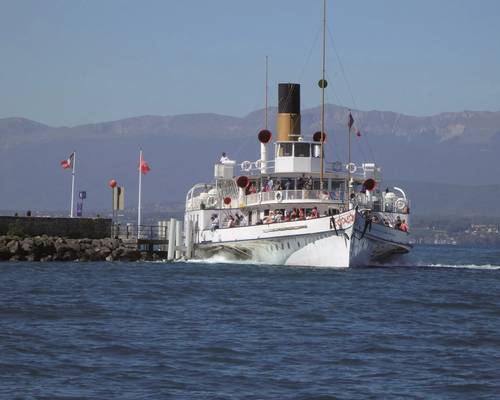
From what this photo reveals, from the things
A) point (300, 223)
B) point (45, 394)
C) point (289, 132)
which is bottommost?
point (45, 394)

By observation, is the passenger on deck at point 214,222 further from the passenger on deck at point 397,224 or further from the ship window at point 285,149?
the passenger on deck at point 397,224

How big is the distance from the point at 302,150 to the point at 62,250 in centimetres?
1329

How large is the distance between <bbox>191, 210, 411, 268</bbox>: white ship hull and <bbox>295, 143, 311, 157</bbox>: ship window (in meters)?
4.58

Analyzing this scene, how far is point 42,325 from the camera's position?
3628 centimetres

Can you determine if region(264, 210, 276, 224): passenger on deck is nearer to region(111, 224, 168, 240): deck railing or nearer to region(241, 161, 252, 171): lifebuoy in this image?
region(241, 161, 252, 171): lifebuoy

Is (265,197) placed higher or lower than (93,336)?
higher

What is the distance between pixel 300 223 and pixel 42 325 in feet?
82.7

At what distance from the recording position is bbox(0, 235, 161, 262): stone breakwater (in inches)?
2719

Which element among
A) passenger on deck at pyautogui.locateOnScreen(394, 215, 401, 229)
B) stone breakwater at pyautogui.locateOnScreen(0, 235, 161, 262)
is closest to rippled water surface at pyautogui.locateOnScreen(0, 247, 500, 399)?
passenger on deck at pyautogui.locateOnScreen(394, 215, 401, 229)

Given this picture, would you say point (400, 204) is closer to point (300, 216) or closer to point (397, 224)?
point (397, 224)

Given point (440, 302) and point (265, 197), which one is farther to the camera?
point (265, 197)

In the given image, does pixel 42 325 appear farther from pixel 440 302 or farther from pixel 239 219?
pixel 239 219

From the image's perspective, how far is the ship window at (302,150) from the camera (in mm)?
65812

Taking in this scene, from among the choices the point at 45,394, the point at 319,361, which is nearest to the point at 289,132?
the point at 319,361
